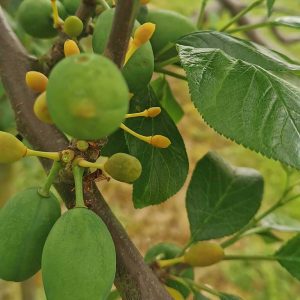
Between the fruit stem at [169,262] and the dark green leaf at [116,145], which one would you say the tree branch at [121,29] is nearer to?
the dark green leaf at [116,145]

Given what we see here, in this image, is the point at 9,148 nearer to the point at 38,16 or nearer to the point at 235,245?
the point at 38,16

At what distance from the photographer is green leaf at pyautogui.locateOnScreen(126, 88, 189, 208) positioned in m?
0.69

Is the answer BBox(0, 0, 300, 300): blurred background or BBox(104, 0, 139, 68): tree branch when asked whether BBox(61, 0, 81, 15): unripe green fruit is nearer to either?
BBox(104, 0, 139, 68): tree branch

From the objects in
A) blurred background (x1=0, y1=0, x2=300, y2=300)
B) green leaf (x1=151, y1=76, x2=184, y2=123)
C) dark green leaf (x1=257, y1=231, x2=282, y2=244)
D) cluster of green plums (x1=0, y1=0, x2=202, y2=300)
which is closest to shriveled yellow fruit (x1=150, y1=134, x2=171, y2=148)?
cluster of green plums (x1=0, y1=0, x2=202, y2=300)

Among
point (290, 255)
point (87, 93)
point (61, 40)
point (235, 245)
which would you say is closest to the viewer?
point (87, 93)

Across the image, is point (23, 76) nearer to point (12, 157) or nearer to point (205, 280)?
point (12, 157)

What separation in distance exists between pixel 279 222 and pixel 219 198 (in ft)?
0.74

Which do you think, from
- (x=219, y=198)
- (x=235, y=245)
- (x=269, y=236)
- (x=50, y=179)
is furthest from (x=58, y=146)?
(x=235, y=245)

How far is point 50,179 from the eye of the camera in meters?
0.55

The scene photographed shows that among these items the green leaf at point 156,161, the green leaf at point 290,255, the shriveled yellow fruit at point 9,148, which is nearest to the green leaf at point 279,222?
the green leaf at point 290,255

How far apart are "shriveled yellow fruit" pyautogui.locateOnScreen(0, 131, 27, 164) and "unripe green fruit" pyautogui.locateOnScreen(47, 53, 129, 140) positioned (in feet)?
0.57

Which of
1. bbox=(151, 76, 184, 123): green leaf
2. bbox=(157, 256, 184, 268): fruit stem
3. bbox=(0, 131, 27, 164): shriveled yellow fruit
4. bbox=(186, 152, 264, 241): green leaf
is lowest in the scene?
bbox=(157, 256, 184, 268): fruit stem

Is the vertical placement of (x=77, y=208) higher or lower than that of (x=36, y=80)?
lower

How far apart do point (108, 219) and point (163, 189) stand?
122mm
